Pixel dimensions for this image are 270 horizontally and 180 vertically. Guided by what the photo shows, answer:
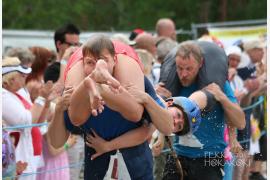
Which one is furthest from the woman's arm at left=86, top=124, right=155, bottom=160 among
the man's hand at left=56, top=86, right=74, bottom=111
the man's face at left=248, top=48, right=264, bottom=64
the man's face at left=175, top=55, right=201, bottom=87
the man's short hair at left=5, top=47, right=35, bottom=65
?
the man's face at left=248, top=48, right=264, bottom=64

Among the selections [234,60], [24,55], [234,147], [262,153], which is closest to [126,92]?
[234,147]

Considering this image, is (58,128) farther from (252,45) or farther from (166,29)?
(252,45)

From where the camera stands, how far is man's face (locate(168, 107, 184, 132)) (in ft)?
13.9

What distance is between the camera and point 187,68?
4.92m

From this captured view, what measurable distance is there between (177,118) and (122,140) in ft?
1.23

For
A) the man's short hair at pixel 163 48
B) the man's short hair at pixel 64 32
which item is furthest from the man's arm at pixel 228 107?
the man's short hair at pixel 64 32

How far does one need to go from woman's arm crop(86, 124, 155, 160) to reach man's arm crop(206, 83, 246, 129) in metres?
0.85

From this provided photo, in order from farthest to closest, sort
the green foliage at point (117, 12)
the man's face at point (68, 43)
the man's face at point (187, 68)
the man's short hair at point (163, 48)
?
the green foliage at point (117, 12)
the man's short hair at point (163, 48)
the man's face at point (68, 43)
the man's face at point (187, 68)

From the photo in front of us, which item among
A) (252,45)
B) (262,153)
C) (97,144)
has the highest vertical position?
(252,45)

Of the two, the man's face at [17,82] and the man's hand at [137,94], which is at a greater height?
the man's face at [17,82]

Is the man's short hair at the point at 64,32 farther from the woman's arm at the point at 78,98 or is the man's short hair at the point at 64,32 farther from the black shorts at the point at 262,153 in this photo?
the woman's arm at the point at 78,98

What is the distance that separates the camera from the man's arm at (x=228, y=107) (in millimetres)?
4914

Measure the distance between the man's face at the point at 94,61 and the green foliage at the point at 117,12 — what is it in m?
18.9

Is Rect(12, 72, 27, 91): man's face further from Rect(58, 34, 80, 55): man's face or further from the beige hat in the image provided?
the beige hat
